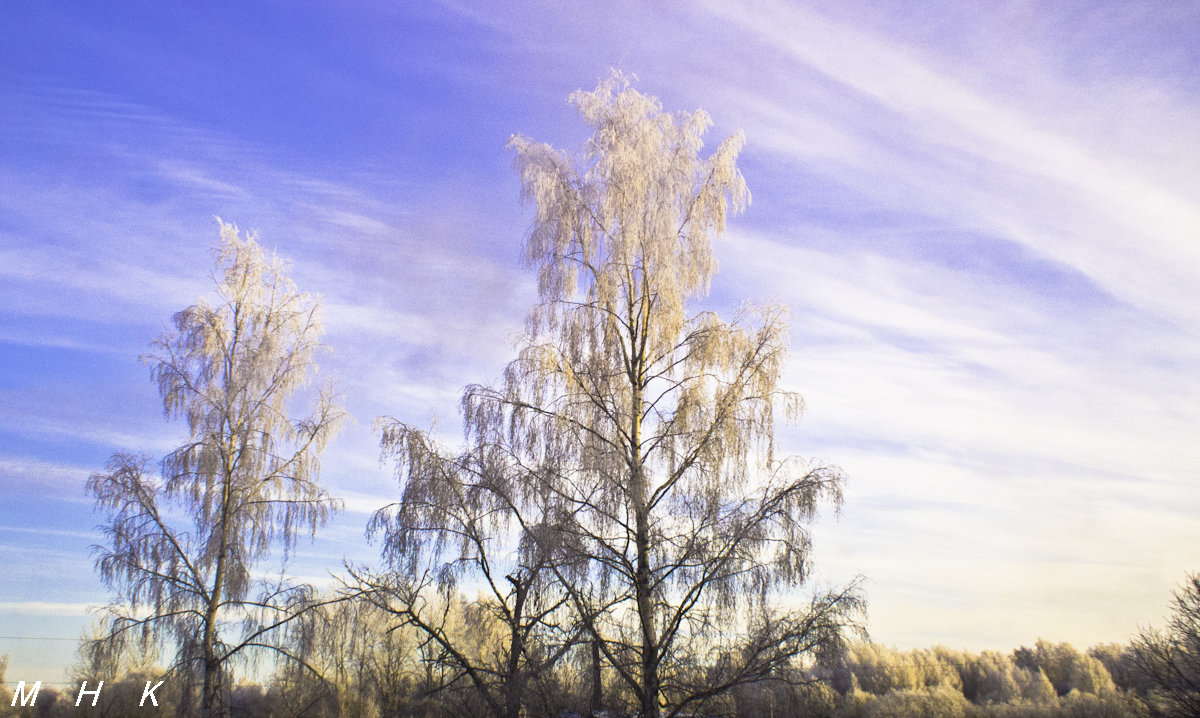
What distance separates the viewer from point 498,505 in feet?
42.3

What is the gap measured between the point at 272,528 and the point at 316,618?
92.7 inches

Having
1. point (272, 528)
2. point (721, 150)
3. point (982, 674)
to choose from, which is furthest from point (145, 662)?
point (982, 674)

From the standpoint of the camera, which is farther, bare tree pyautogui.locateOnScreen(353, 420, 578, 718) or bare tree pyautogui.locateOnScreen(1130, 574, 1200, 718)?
bare tree pyautogui.locateOnScreen(1130, 574, 1200, 718)

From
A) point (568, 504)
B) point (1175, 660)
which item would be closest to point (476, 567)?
point (568, 504)

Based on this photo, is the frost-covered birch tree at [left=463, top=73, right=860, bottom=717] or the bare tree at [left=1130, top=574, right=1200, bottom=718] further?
the bare tree at [left=1130, top=574, right=1200, bottom=718]

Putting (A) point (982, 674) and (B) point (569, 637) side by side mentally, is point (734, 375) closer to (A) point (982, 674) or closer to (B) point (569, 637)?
(B) point (569, 637)

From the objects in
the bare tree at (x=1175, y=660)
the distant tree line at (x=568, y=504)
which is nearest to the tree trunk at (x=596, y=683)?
the distant tree line at (x=568, y=504)

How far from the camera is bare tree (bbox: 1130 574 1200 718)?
1853 cm

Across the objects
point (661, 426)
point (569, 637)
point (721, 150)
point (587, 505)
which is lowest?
point (569, 637)

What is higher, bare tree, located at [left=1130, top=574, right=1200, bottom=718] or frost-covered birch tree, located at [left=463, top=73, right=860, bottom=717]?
frost-covered birch tree, located at [left=463, top=73, right=860, bottom=717]

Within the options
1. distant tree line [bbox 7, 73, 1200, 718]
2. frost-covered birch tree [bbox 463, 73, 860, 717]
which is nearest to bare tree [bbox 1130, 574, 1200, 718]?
distant tree line [bbox 7, 73, 1200, 718]

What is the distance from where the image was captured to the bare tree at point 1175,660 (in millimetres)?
18531

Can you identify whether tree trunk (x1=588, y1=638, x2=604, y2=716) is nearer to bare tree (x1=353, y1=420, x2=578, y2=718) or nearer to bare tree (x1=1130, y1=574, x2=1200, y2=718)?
bare tree (x1=353, y1=420, x2=578, y2=718)

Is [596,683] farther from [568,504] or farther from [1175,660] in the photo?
[1175,660]
